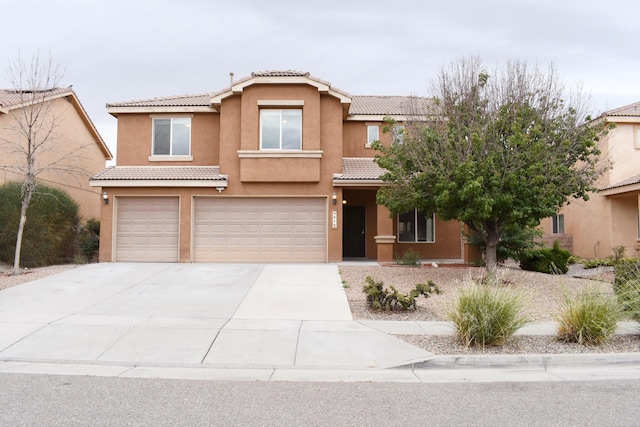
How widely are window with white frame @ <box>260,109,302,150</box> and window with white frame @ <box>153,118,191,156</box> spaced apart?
3.24 m

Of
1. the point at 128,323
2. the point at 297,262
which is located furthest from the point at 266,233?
the point at 128,323

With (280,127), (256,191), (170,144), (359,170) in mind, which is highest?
(280,127)

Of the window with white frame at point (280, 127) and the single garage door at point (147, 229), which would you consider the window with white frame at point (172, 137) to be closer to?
the single garage door at point (147, 229)

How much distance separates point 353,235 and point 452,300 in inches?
463

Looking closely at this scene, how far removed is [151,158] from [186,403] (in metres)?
14.7

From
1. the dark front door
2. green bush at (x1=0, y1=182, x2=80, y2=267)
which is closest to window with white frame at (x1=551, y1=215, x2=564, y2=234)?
the dark front door

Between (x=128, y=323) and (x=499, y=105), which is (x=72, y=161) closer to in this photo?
(x=128, y=323)

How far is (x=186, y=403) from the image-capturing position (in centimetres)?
527

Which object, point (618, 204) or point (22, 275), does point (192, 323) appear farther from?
point (618, 204)

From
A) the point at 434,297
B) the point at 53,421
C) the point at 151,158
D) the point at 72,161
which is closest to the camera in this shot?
the point at 53,421

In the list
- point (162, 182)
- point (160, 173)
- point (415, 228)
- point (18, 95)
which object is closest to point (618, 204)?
point (415, 228)

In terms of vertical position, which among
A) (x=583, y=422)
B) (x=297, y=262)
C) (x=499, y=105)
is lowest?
(x=583, y=422)

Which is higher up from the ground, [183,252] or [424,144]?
[424,144]

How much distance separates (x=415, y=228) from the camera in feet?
63.8
